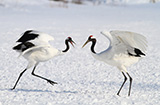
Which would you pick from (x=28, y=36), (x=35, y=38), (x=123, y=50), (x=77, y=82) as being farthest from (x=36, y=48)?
(x=123, y=50)

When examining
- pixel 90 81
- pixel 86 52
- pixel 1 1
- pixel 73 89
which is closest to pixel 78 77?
pixel 90 81

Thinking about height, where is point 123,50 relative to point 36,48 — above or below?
above

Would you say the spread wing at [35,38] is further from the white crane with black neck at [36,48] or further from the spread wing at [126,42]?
the spread wing at [126,42]

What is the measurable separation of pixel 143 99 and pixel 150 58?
127 inches

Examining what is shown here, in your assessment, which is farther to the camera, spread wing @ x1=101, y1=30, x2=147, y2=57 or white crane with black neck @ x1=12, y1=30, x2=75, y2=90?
white crane with black neck @ x1=12, y1=30, x2=75, y2=90

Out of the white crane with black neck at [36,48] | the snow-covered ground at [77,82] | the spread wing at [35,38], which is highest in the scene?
the spread wing at [35,38]

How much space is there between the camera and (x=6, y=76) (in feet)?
17.7

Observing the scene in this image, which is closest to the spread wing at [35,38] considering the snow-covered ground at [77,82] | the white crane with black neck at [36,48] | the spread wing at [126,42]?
the white crane with black neck at [36,48]

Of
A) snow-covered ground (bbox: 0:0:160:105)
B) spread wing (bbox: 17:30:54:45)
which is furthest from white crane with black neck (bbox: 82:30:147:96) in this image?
spread wing (bbox: 17:30:54:45)

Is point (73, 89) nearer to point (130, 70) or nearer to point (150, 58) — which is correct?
point (130, 70)

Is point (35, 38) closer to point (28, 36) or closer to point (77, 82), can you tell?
point (28, 36)

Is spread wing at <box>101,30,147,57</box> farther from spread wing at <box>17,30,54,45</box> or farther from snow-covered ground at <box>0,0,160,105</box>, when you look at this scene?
spread wing at <box>17,30,54,45</box>

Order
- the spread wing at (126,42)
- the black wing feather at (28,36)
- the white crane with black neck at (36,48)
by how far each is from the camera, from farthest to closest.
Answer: the black wing feather at (28,36)
the white crane with black neck at (36,48)
the spread wing at (126,42)

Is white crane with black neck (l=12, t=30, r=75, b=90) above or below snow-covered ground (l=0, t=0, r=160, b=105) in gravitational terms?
above
